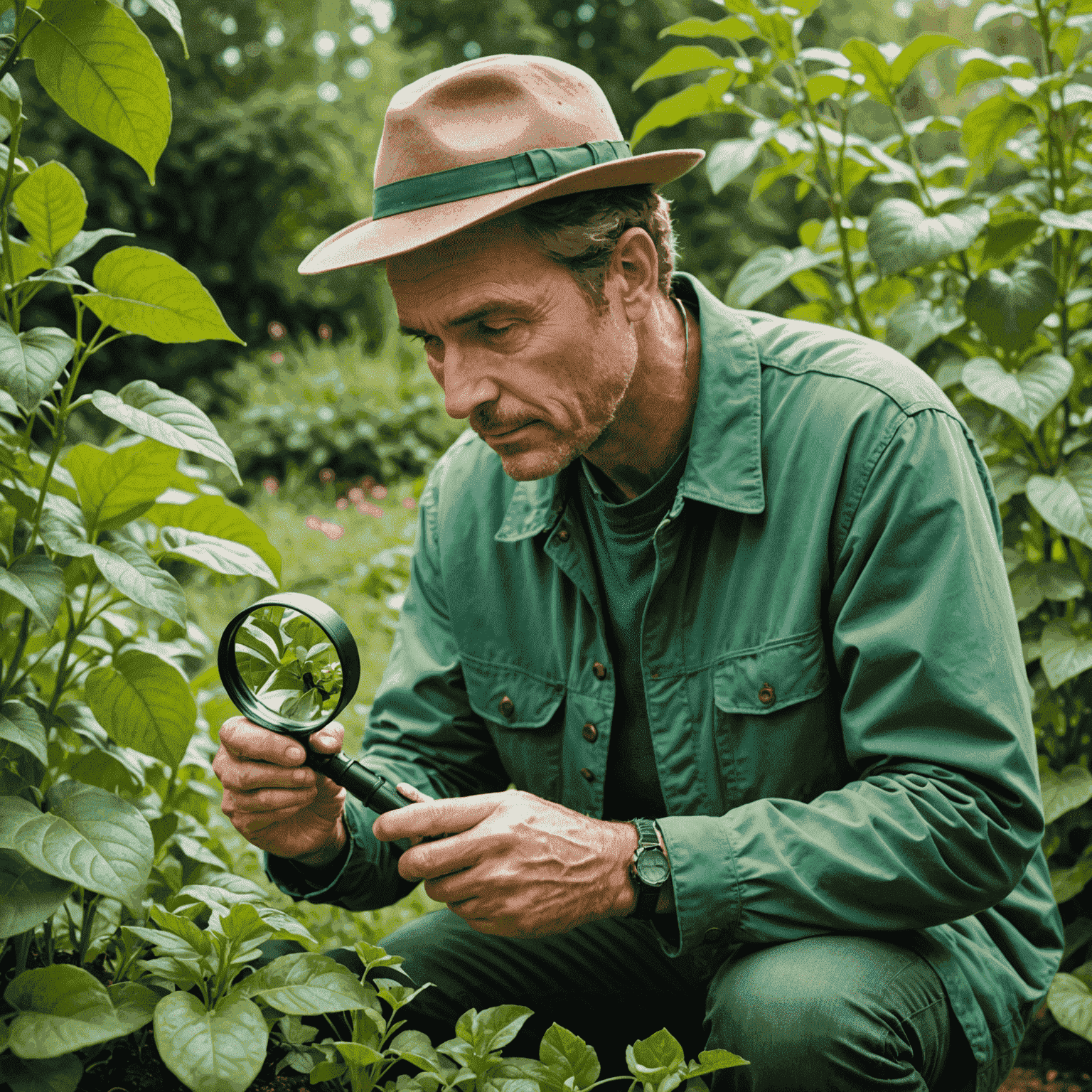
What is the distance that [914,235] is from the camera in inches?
99.7

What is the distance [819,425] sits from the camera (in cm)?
205

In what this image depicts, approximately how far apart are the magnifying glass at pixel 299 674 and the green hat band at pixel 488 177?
2.35ft

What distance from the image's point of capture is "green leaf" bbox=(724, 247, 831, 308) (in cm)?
280

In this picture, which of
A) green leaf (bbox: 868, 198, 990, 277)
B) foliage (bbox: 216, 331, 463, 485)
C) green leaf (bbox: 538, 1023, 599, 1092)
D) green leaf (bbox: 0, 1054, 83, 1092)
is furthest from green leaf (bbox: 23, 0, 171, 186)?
foliage (bbox: 216, 331, 463, 485)

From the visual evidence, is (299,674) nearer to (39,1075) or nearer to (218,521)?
(218,521)

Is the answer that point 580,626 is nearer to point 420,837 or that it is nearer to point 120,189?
point 420,837

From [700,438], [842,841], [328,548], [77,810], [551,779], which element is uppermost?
[700,438]

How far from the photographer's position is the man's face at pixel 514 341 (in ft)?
6.49

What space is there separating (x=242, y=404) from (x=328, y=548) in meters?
3.70

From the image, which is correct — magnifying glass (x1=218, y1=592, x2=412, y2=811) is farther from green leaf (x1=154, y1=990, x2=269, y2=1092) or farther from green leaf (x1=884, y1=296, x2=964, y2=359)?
green leaf (x1=884, y1=296, x2=964, y2=359)

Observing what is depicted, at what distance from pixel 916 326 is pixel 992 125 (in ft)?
1.63

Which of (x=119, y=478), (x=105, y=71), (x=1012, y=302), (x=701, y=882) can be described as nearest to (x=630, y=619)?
(x=701, y=882)

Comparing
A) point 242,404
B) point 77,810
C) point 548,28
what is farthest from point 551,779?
point 548,28

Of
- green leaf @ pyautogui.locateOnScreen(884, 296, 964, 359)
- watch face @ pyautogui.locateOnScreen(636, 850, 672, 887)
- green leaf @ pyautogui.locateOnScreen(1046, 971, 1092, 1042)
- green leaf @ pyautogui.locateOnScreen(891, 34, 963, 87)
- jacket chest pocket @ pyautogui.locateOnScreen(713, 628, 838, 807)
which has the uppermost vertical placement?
green leaf @ pyautogui.locateOnScreen(891, 34, 963, 87)
